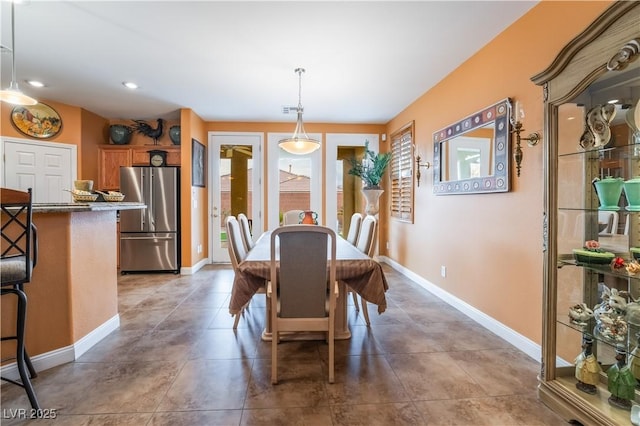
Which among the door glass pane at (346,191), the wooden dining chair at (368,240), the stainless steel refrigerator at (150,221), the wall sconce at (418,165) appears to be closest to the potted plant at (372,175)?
the door glass pane at (346,191)

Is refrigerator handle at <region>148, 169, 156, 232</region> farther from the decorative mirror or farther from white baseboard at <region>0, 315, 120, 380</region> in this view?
the decorative mirror

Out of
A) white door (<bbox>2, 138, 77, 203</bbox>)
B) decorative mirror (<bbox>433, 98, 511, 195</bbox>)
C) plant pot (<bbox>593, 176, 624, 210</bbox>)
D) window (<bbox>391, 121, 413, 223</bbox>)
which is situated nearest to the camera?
plant pot (<bbox>593, 176, 624, 210</bbox>)

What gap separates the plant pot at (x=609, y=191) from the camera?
5.29ft

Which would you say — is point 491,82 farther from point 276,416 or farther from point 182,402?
point 182,402

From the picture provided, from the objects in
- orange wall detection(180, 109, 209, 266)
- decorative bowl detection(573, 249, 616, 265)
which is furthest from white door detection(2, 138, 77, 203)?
decorative bowl detection(573, 249, 616, 265)

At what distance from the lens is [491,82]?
9.05 feet

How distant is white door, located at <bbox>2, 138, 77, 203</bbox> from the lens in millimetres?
4285

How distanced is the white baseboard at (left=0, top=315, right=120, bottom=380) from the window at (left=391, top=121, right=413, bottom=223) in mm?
3860

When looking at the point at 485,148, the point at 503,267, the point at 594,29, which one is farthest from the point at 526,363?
the point at 594,29

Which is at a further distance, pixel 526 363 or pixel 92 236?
pixel 92 236

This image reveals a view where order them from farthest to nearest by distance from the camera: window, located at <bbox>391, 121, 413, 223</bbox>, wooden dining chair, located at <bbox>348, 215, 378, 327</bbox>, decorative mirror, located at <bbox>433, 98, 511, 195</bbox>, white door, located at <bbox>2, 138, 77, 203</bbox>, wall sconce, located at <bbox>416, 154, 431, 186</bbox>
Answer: window, located at <bbox>391, 121, 413, 223</bbox>, white door, located at <bbox>2, 138, 77, 203</bbox>, wall sconce, located at <bbox>416, 154, 431, 186</bbox>, wooden dining chair, located at <bbox>348, 215, 378, 327</bbox>, decorative mirror, located at <bbox>433, 98, 511, 195</bbox>

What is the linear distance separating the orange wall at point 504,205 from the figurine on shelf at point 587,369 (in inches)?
20.7

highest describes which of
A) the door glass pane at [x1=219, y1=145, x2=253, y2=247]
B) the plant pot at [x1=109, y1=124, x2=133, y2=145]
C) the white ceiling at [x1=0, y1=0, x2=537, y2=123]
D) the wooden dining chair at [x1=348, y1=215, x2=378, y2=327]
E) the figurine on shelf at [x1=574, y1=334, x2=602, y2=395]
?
the white ceiling at [x1=0, y1=0, x2=537, y2=123]

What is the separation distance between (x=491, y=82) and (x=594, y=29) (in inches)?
54.4
